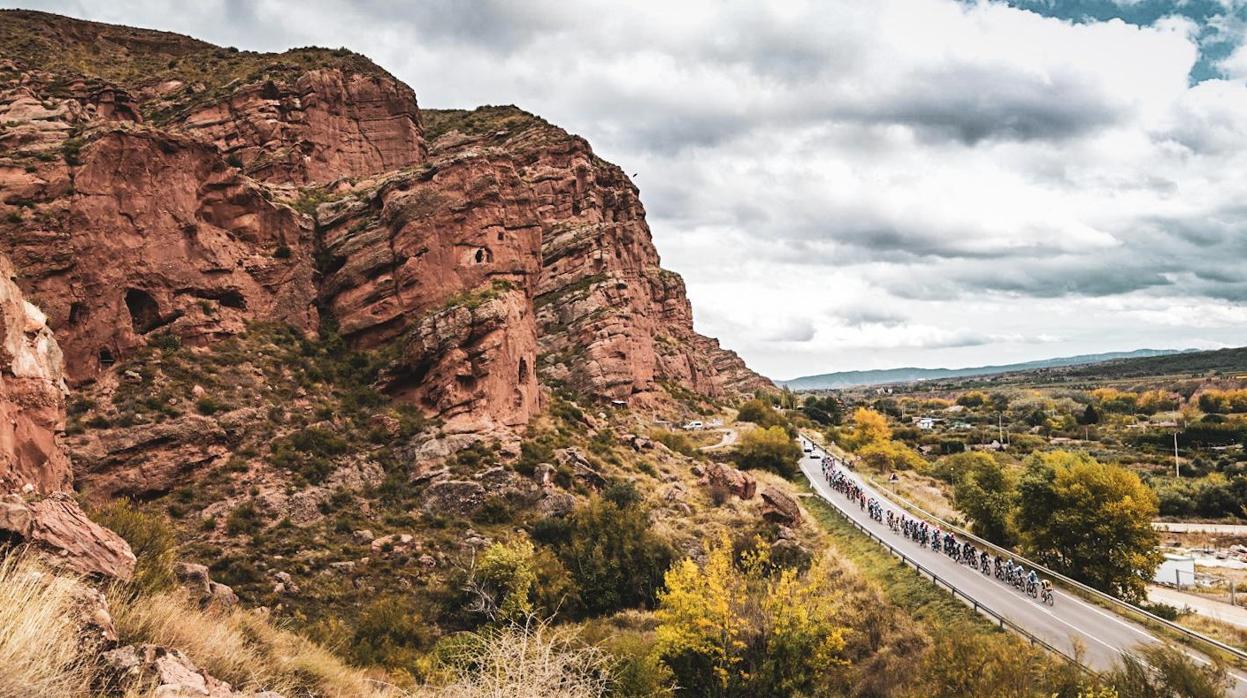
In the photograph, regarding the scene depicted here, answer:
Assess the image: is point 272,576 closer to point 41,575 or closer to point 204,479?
point 204,479

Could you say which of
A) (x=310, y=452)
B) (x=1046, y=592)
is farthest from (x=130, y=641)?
(x=1046, y=592)

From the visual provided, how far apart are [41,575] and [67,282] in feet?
75.3

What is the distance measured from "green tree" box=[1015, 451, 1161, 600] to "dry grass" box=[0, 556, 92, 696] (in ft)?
122

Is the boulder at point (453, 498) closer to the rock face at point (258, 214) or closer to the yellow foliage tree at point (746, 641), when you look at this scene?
the rock face at point (258, 214)

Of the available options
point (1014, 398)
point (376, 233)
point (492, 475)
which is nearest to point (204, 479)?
point (492, 475)

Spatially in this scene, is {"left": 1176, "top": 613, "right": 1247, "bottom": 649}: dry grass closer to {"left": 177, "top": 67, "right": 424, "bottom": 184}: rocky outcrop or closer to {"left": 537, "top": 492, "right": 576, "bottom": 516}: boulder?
{"left": 537, "top": 492, "right": 576, "bottom": 516}: boulder

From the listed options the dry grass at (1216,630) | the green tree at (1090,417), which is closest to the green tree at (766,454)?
the dry grass at (1216,630)

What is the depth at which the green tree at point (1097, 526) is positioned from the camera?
30281mm

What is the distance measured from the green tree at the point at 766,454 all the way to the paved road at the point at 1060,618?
21.7 meters

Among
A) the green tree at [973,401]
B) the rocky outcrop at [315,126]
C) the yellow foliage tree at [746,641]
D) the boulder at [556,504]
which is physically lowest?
the green tree at [973,401]

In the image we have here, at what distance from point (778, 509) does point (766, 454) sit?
2222cm

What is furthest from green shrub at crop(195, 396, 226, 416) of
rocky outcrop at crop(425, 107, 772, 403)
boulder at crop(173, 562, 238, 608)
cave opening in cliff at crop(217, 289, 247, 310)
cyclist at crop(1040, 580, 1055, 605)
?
cyclist at crop(1040, 580, 1055, 605)

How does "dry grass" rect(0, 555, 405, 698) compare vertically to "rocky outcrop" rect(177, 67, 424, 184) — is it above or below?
below

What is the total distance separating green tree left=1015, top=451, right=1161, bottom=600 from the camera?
30.3 metres
